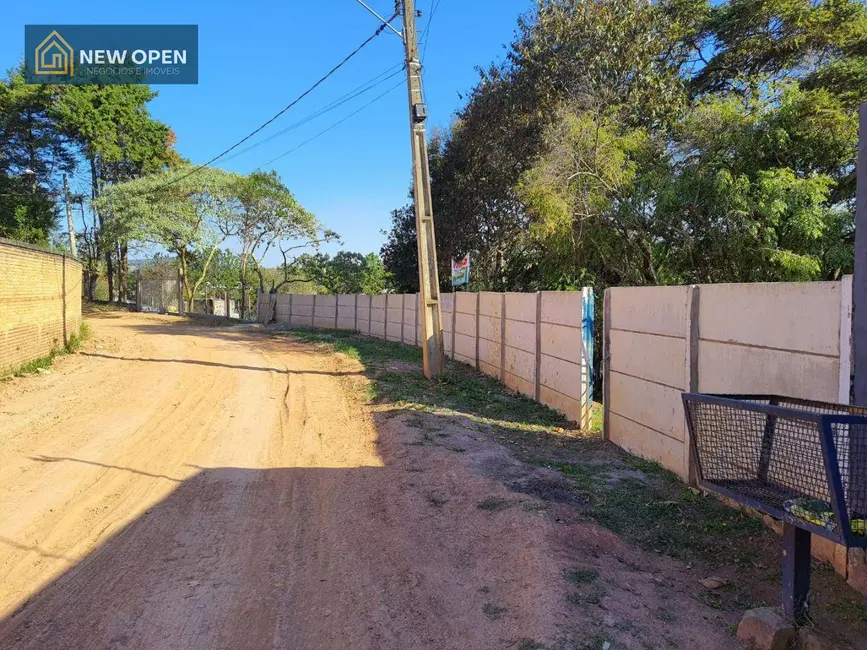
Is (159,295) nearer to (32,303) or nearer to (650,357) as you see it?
(32,303)

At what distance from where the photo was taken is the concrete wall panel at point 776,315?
407 centimetres

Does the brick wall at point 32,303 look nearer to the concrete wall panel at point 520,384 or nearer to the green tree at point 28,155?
the concrete wall panel at point 520,384

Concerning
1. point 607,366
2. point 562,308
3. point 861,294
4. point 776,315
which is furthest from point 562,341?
point 861,294

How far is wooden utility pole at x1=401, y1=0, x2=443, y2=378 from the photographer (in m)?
11.3

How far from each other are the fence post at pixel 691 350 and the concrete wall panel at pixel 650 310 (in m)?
0.10

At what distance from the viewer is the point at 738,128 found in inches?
498

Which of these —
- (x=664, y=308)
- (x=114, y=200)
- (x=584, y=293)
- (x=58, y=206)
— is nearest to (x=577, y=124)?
(x=584, y=293)

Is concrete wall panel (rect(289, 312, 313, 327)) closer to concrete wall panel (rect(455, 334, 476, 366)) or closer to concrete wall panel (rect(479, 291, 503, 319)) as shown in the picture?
concrete wall panel (rect(455, 334, 476, 366))

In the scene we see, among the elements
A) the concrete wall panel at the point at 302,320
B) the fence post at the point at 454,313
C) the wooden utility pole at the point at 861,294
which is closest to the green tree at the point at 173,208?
the concrete wall panel at the point at 302,320

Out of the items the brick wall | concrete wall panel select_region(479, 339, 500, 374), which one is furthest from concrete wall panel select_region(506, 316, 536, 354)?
the brick wall

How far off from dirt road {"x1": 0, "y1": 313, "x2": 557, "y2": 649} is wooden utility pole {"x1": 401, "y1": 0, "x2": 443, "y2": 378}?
317 centimetres

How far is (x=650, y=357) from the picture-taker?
6.34 metres

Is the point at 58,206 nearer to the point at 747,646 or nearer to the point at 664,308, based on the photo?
the point at 664,308

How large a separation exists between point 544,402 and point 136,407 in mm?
6566
